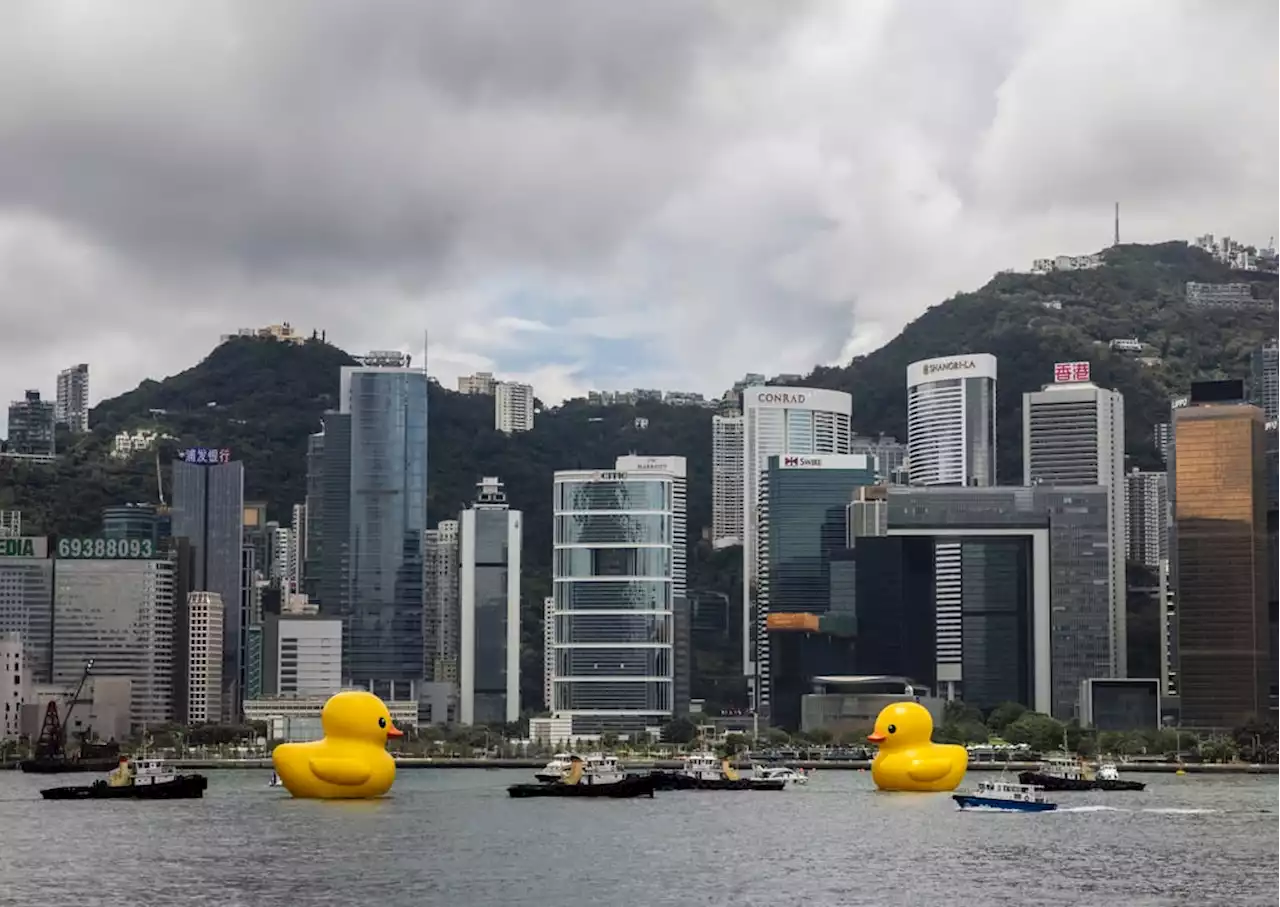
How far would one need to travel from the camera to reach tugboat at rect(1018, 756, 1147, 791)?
13362 centimetres

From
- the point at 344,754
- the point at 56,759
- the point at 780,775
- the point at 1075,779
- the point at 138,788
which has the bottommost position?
the point at 56,759

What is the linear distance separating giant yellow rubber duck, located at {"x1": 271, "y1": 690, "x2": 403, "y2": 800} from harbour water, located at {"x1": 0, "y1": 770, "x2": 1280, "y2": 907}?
5.10 ft

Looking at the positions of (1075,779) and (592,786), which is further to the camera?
(1075,779)

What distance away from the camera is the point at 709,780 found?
138 m

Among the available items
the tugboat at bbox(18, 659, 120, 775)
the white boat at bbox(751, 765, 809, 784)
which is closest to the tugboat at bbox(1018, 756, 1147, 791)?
the white boat at bbox(751, 765, 809, 784)

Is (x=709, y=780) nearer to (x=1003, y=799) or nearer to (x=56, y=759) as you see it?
(x=1003, y=799)

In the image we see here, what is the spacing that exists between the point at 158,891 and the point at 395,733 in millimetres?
29044

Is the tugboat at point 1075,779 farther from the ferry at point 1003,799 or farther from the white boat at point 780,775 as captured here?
the ferry at point 1003,799

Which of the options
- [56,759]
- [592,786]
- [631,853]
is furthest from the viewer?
[56,759]

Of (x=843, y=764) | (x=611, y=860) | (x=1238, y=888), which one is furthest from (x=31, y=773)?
(x=1238, y=888)

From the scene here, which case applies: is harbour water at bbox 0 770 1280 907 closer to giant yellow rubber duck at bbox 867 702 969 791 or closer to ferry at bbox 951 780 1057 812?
ferry at bbox 951 780 1057 812

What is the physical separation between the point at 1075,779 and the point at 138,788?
53.2 metres

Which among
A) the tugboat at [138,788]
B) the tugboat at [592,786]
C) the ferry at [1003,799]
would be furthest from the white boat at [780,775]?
the tugboat at [138,788]

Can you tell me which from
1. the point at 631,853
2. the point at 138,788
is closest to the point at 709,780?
the point at 138,788
